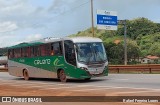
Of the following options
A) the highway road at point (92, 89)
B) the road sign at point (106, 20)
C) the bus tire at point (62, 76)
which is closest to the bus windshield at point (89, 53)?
the highway road at point (92, 89)

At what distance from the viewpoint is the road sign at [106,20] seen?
5114 cm

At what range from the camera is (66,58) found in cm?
2548

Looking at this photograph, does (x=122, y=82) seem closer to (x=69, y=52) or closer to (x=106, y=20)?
(x=69, y=52)

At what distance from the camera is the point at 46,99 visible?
1509cm

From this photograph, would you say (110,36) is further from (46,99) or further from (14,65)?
(46,99)

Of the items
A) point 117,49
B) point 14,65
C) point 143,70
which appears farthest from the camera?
point 117,49

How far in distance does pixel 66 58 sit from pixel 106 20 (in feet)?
89.0

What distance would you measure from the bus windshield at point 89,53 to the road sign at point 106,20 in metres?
25.9

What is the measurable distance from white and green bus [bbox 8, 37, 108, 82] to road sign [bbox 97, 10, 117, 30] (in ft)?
68.3

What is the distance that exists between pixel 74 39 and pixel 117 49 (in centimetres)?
5287

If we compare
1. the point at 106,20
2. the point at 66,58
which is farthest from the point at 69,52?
the point at 106,20

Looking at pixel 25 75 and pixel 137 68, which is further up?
pixel 137 68

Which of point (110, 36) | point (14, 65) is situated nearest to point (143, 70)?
point (14, 65)

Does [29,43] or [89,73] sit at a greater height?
[29,43]
